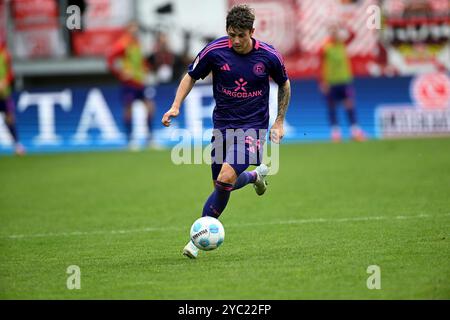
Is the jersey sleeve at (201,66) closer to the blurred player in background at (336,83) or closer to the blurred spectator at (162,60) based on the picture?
the blurred player in background at (336,83)

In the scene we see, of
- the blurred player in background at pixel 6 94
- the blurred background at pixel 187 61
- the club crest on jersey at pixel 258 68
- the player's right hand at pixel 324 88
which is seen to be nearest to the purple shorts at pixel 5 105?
the blurred player in background at pixel 6 94

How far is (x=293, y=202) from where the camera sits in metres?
12.8

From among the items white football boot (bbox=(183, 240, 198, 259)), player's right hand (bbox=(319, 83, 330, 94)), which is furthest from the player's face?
player's right hand (bbox=(319, 83, 330, 94))

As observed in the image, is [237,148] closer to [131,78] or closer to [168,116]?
[168,116]

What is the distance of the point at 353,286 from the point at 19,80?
23.6m

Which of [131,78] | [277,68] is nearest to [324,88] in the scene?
[131,78]

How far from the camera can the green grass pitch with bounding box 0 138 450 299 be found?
7137 millimetres

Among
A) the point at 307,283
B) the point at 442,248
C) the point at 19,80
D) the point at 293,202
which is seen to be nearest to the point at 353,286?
the point at 307,283

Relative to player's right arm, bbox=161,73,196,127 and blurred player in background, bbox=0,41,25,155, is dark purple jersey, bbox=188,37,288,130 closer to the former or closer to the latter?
player's right arm, bbox=161,73,196,127

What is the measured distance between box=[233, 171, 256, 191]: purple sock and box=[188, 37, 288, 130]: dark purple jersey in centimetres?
62

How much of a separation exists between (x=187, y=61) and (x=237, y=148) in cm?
1848

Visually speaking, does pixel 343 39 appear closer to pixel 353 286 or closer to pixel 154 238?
pixel 154 238

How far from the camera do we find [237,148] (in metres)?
8.50

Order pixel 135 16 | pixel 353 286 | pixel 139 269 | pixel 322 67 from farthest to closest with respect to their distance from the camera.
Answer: pixel 135 16, pixel 322 67, pixel 139 269, pixel 353 286
